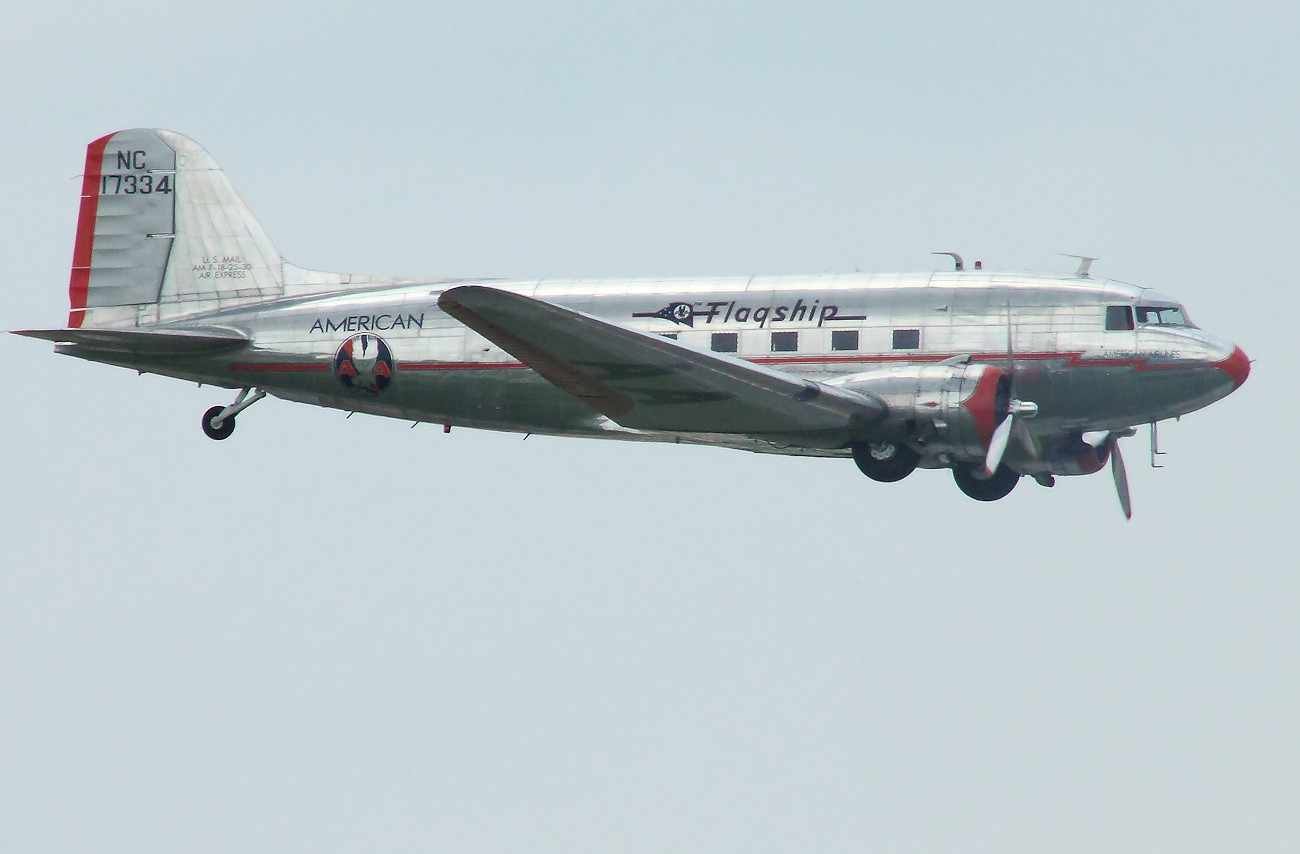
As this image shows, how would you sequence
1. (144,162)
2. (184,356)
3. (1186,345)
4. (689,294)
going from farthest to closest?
(144,162)
(184,356)
(689,294)
(1186,345)

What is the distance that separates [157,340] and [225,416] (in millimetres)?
1528

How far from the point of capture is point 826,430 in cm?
2267

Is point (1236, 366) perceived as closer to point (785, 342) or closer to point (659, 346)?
point (785, 342)

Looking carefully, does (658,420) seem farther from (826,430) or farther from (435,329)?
(435,329)

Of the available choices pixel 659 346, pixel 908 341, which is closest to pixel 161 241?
pixel 659 346

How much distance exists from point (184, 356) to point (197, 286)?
5.57ft

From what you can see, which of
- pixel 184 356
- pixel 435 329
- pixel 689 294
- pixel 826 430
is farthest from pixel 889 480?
pixel 184 356

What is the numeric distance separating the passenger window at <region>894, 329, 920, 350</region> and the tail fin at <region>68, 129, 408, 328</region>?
921cm

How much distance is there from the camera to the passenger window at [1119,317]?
77.0 ft

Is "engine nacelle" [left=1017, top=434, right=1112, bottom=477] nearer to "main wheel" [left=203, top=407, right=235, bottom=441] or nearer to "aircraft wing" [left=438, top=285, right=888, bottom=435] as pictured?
"aircraft wing" [left=438, top=285, right=888, bottom=435]

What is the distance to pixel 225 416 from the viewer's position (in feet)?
88.8

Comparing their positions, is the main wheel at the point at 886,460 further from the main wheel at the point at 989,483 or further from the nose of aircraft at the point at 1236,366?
the nose of aircraft at the point at 1236,366

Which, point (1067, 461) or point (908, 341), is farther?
point (1067, 461)

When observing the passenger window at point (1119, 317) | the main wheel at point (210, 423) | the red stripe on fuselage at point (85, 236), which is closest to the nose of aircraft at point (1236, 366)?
the passenger window at point (1119, 317)
